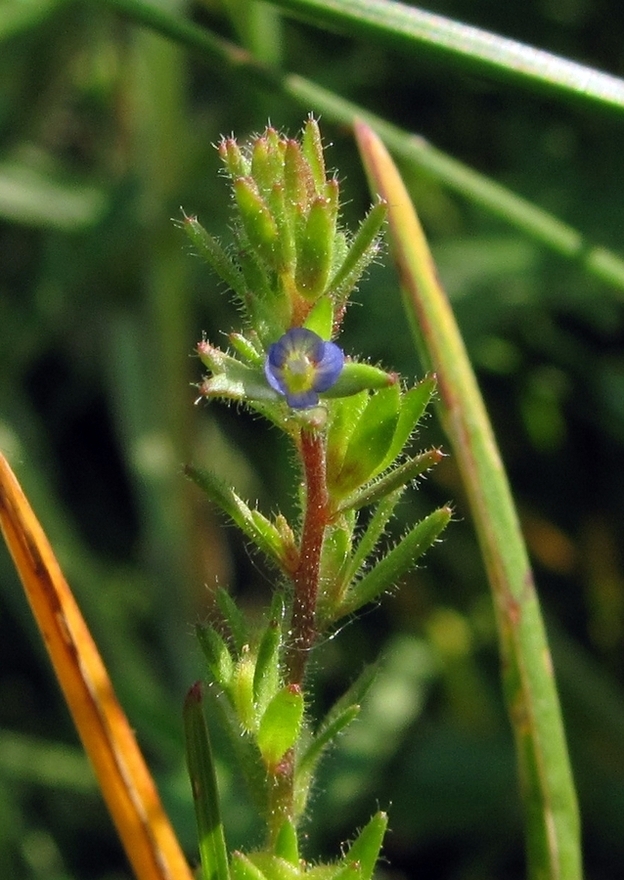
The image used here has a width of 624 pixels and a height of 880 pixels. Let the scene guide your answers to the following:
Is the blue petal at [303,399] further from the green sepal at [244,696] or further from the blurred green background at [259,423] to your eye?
the blurred green background at [259,423]

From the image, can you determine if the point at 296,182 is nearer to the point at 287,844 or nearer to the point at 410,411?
the point at 410,411

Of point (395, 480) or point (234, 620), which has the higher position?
point (395, 480)

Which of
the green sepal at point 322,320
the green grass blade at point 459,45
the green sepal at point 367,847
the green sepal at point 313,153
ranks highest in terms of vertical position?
the green grass blade at point 459,45

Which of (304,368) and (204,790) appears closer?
(304,368)

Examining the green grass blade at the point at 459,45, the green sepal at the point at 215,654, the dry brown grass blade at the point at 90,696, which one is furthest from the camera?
the green grass blade at the point at 459,45

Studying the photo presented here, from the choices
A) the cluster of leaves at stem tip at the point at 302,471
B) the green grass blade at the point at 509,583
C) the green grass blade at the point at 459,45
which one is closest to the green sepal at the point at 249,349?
the cluster of leaves at stem tip at the point at 302,471

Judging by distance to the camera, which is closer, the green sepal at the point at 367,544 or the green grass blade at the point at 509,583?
the green sepal at the point at 367,544

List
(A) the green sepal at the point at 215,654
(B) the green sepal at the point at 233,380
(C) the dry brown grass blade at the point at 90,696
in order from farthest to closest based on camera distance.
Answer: (C) the dry brown grass blade at the point at 90,696
(A) the green sepal at the point at 215,654
(B) the green sepal at the point at 233,380

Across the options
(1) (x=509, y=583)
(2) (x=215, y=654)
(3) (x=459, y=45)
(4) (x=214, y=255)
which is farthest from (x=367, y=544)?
(3) (x=459, y=45)

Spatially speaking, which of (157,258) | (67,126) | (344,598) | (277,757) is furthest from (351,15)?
(67,126)
